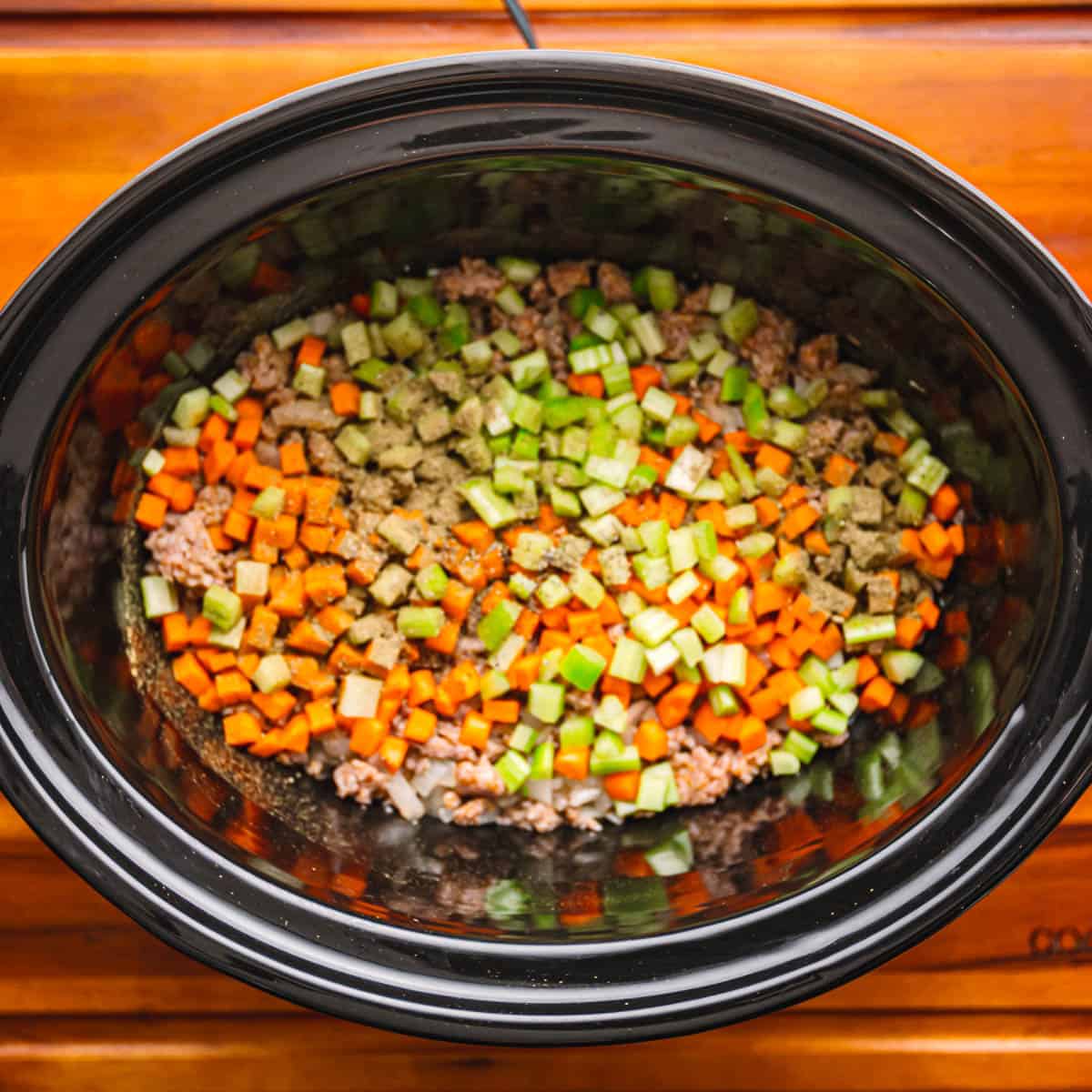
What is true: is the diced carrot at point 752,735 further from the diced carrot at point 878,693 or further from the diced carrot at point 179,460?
the diced carrot at point 179,460

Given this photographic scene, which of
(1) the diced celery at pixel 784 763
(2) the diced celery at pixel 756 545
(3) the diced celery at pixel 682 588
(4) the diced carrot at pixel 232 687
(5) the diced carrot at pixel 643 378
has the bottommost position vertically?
(1) the diced celery at pixel 784 763

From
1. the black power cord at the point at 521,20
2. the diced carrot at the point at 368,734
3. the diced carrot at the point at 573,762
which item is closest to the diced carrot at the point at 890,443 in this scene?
the diced carrot at the point at 573,762

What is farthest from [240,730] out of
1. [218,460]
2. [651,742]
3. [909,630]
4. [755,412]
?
[909,630]

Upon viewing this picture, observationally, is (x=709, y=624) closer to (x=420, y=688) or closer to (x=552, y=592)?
(x=552, y=592)

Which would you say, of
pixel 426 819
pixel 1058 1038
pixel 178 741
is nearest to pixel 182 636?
pixel 178 741

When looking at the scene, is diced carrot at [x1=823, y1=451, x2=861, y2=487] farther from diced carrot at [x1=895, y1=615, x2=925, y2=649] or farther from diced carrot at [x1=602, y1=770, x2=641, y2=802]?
diced carrot at [x1=602, y1=770, x2=641, y2=802]

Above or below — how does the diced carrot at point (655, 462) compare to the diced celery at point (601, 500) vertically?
above
